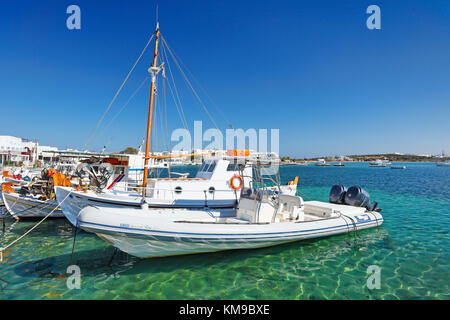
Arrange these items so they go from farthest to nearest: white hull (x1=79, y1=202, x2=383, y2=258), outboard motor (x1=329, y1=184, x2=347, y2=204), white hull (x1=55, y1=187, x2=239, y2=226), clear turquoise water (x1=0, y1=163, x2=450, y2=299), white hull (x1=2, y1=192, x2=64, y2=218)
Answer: outboard motor (x1=329, y1=184, x2=347, y2=204) → white hull (x1=2, y1=192, x2=64, y2=218) → white hull (x1=55, y1=187, x2=239, y2=226) → white hull (x1=79, y1=202, x2=383, y2=258) → clear turquoise water (x1=0, y1=163, x2=450, y2=299)

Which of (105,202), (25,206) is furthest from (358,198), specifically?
(25,206)

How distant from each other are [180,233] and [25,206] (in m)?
10.4

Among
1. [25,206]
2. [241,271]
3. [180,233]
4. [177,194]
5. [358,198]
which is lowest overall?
[241,271]

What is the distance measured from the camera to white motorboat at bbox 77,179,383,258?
607 cm

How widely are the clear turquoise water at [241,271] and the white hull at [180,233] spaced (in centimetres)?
46

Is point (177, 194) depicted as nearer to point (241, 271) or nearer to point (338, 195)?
point (241, 271)

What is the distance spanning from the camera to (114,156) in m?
12.1

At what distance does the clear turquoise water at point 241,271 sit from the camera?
17.7 ft

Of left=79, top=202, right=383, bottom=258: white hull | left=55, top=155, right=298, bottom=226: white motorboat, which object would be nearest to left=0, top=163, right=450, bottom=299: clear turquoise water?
left=79, top=202, right=383, bottom=258: white hull

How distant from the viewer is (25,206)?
1139 cm

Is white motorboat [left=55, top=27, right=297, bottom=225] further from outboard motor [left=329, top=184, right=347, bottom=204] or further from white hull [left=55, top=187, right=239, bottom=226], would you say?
outboard motor [left=329, top=184, right=347, bottom=204]

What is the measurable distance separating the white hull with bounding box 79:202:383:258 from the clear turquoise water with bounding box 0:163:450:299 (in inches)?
17.9

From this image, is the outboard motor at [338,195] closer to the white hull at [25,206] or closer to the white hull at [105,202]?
the white hull at [105,202]

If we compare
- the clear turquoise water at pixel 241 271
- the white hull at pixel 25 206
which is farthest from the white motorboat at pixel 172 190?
the white hull at pixel 25 206
